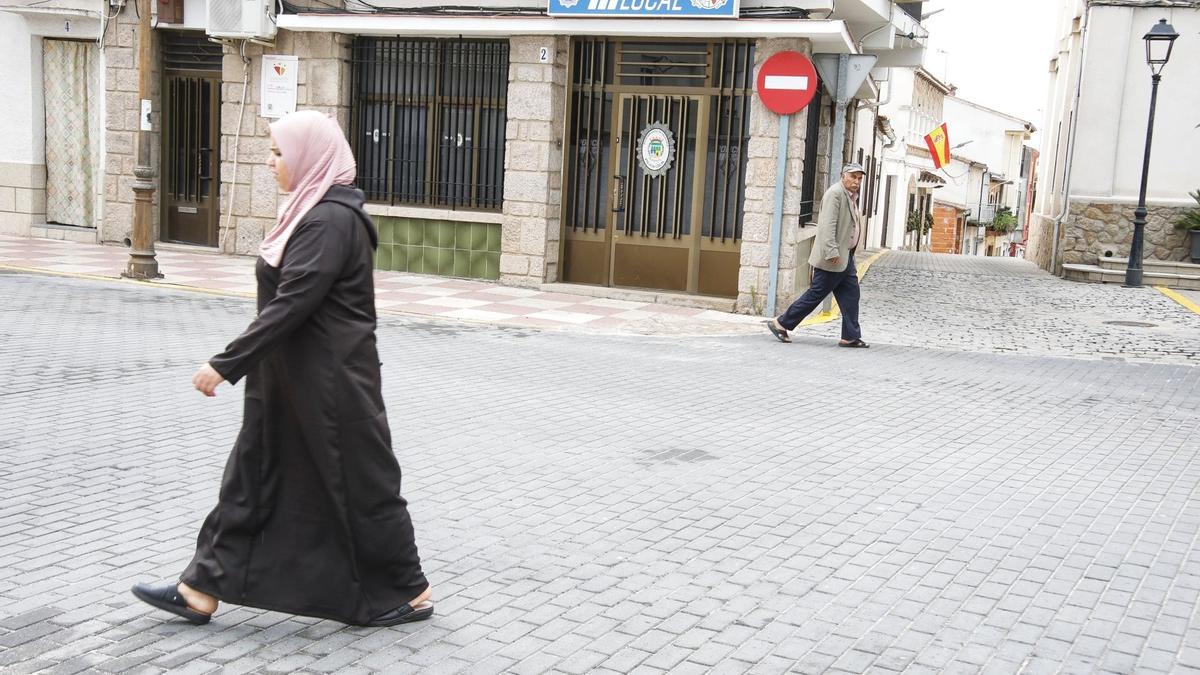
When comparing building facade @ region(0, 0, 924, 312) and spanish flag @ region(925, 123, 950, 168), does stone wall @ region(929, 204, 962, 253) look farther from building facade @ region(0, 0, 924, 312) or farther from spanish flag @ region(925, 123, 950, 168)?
building facade @ region(0, 0, 924, 312)

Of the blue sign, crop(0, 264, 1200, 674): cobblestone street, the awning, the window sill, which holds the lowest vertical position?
crop(0, 264, 1200, 674): cobblestone street

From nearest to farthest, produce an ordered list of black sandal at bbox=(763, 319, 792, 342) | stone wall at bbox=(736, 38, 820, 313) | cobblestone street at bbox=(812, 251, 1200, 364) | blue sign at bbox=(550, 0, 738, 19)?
black sandal at bbox=(763, 319, 792, 342), cobblestone street at bbox=(812, 251, 1200, 364), blue sign at bbox=(550, 0, 738, 19), stone wall at bbox=(736, 38, 820, 313)

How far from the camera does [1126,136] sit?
20.7 metres

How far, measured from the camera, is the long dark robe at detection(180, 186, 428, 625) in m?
3.90

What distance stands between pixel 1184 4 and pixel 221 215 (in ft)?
50.9

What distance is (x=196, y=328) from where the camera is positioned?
10.8m

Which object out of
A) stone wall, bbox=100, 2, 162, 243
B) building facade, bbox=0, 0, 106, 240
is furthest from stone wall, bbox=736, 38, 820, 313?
building facade, bbox=0, 0, 106, 240

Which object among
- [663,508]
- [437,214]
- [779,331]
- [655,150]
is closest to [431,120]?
[437,214]

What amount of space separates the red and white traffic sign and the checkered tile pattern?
2380mm

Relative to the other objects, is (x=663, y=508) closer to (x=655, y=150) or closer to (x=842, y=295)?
(x=842, y=295)

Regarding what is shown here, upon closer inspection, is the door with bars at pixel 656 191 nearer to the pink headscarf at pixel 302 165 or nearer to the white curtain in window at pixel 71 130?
the white curtain in window at pixel 71 130

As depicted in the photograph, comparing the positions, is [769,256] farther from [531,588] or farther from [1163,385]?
[531,588]

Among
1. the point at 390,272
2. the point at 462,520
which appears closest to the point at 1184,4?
the point at 390,272

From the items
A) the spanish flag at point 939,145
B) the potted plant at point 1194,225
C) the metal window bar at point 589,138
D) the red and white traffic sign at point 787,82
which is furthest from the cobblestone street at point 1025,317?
the spanish flag at point 939,145
